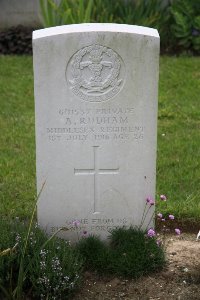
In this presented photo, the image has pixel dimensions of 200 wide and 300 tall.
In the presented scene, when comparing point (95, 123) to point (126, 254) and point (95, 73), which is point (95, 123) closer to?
point (95, 73)

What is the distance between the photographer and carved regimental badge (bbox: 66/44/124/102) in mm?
4168

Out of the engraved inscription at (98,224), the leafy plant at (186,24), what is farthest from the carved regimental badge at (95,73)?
the leafy plant at (186,24)

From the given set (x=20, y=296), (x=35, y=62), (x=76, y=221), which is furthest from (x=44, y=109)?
(x=20, y=296)

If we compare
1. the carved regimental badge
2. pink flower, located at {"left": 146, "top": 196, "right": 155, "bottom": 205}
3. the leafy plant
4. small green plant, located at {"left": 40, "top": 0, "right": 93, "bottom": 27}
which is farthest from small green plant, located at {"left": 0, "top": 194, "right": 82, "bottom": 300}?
the leafy plant

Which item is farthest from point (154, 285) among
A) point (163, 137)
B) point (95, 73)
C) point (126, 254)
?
point (163, 137)

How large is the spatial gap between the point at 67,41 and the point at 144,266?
147cm

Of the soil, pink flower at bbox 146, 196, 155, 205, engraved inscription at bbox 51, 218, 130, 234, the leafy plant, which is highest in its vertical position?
the leafy plant

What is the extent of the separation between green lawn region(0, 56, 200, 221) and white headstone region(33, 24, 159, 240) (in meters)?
0.69

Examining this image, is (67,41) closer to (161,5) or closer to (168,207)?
(168,207)

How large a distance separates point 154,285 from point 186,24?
6139 millimetres

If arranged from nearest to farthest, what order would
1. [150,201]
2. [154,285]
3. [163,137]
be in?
[154,285], [150,201], [163,137]

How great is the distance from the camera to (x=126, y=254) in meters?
4.26

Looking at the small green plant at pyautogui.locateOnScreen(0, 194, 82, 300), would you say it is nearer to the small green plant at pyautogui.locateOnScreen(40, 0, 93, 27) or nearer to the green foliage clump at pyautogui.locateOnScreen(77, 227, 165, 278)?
the green foliage clump at pyautogui.locateOnScreen(77, 227, 165, 278)

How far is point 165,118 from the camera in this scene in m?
7.30
